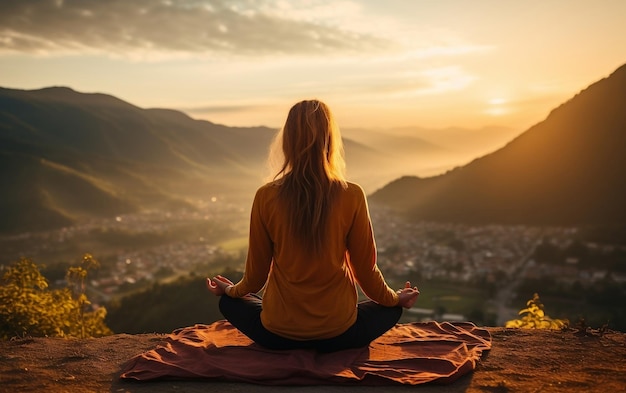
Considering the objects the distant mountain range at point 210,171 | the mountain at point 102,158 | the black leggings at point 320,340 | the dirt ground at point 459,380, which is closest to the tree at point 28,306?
the dirt ground at point 459,380

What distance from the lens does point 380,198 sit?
251 feet

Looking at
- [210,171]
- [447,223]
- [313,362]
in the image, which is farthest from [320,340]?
[210,171]

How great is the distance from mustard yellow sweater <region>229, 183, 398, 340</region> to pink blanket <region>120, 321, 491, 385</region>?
9.6 inches

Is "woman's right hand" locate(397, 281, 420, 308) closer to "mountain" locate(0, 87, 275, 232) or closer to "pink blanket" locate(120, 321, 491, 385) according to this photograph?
"pink blanket" locate(120, 321, 491, 385)

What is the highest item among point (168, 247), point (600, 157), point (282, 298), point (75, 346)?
point (600, 157)

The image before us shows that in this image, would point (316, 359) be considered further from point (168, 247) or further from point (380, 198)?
point (380, 198)

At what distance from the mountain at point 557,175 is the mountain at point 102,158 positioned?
26.0 metres

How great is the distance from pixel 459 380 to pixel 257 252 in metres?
1.79

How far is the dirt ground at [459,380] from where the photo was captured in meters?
3.65

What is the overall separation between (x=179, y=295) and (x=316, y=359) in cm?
2377

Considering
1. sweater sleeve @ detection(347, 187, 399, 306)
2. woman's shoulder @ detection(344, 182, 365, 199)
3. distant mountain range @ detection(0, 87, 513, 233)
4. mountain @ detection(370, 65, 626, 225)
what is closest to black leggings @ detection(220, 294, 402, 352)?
sweater sleeve @ detection(347, 187, 399, 306)

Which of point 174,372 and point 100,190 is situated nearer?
point 174,372

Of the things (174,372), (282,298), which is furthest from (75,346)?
(282,298)

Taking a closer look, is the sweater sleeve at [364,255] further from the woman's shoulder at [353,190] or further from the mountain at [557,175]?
the mountain at [557,175]
